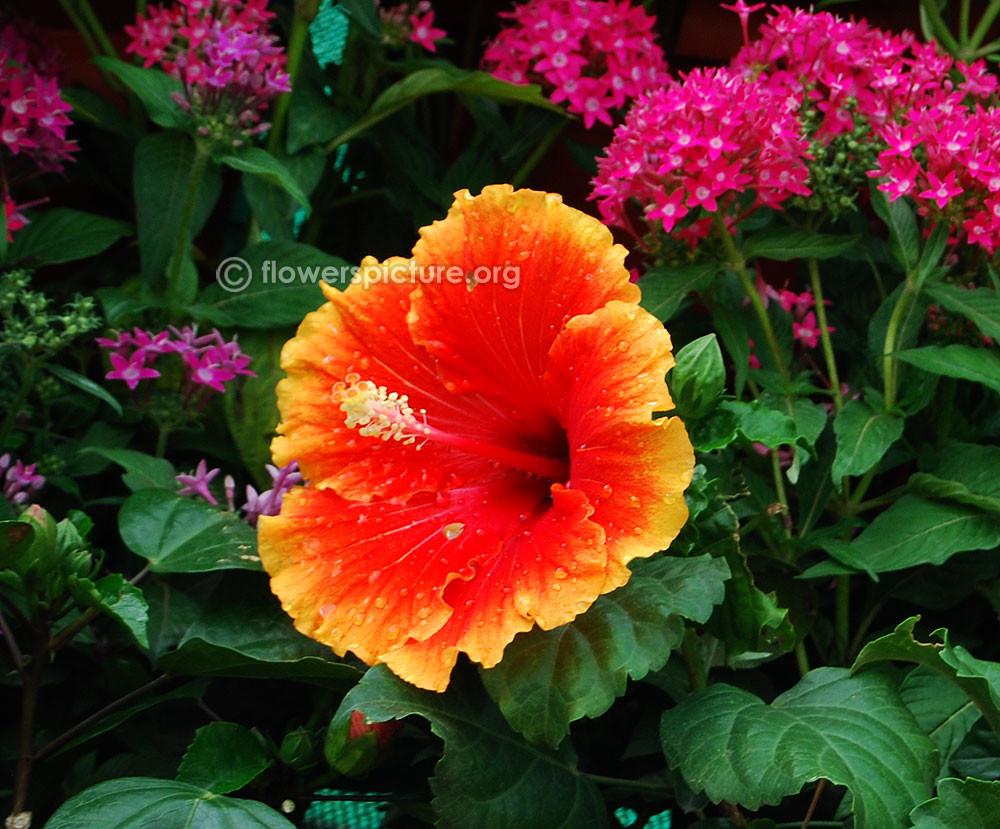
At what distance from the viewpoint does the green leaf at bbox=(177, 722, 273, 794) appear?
0.70 metres

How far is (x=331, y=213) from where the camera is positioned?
4.24 ft

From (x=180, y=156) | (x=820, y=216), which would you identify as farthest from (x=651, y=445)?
(x=180, y=156)

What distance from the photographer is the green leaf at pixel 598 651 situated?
0.62 m

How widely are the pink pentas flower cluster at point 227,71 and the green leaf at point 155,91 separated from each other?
0.01m

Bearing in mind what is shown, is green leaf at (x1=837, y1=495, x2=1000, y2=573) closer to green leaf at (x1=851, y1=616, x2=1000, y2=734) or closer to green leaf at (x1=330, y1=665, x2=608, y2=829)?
green leaf at (x1=851, y1=616, x2=1000, y2=734)

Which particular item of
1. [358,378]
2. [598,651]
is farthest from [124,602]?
[598,651]

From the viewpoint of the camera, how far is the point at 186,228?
1.03 meters

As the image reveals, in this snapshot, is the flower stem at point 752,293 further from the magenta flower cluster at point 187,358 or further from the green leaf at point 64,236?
the green leaf at point 64,236

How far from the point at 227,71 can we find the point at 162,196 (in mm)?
165

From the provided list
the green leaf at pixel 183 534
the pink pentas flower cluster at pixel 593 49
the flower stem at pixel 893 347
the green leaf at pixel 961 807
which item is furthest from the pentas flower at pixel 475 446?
the pink pentas flower cluster at pixel 593 49

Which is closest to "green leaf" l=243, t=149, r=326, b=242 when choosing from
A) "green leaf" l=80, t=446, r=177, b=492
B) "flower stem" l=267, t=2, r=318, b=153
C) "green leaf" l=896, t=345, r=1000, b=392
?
"flower stem" l=267, t=2, r=318, b=153

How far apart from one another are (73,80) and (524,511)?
869 millimetres


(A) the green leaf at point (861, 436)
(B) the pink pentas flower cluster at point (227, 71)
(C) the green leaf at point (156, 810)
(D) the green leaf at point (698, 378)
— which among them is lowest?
(C) the green leaf at point (156, 810)

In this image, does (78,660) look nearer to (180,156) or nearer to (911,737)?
(180,156)
